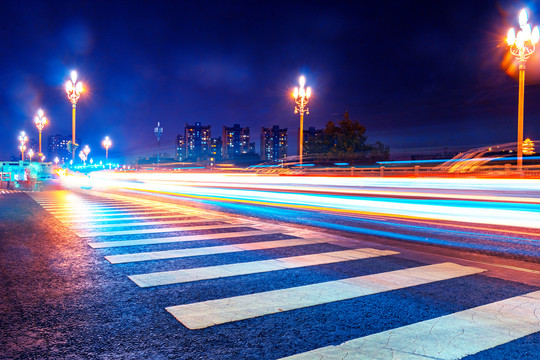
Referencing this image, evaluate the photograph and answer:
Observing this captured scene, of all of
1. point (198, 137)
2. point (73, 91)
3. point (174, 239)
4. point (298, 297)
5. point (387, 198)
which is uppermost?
point (198, 137)

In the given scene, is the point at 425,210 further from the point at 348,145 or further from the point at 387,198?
the point at 348,145

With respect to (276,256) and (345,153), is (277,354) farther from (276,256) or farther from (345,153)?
(345,153)

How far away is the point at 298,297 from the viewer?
4.46m

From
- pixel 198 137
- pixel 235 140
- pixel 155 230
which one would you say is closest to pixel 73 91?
pixel 155 230

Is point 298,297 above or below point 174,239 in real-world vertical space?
above

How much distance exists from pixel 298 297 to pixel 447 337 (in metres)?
1.58

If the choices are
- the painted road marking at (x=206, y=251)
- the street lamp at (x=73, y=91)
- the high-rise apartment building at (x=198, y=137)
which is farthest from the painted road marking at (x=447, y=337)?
the high-rise apartment building at (x=198, y=137)

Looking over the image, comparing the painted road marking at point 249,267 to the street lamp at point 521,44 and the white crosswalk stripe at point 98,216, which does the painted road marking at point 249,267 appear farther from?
the street lamp at point 521,44

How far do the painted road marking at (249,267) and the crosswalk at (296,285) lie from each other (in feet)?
0.04

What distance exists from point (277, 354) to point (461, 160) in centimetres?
3610

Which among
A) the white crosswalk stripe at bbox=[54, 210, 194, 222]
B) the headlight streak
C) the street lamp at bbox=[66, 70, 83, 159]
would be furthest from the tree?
the white crosswalk stripe at bbox=[54, 210, 194, 222]

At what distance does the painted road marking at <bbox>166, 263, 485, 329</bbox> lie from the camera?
388 centimetres

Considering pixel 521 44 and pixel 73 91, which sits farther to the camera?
pixel 73 91

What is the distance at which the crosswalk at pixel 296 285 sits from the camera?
328 cm
